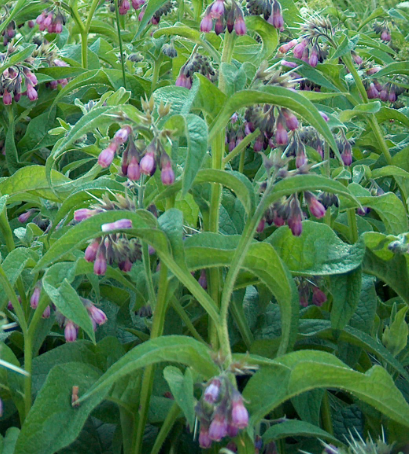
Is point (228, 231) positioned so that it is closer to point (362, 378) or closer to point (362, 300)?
point (362, 300)

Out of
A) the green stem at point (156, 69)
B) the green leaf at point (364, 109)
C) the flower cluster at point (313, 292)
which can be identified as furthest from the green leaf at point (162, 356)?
the green stem at point (156, 69)

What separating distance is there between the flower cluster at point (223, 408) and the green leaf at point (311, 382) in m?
0.08

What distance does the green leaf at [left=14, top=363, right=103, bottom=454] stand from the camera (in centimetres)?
128

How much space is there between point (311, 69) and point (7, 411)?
4.60ft

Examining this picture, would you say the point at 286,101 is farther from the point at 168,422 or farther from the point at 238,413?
the point at 168,422

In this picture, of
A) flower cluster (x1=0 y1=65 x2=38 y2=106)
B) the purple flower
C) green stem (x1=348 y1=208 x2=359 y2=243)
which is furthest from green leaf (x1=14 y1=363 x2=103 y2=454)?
flower cluster (x1=0 y1=65 x2=38 y2=106)

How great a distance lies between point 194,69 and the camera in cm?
193

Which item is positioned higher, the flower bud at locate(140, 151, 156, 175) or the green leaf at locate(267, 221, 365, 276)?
the flower bud at locate(140, 151, 156, 175)

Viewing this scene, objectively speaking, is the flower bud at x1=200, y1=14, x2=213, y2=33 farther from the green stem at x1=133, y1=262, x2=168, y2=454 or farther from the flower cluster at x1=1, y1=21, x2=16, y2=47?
the flower cluster at x1=1, y1=21, x2=16, y2=47

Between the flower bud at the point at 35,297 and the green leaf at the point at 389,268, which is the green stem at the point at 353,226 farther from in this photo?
the flower bud at the point at 35,297

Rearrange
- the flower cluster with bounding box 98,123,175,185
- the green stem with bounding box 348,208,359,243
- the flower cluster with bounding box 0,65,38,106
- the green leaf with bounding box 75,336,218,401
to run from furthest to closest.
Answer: the flower cluster with bounding box 0,65,38,106 < the green stem with bounding box 348,208,359,243 < the flower cluster with bounding box 98,123,175,185 < the green leaf with bounding box 75,336,218,401

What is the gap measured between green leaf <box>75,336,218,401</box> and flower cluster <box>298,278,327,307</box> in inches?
23.3

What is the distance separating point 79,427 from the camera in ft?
4.19

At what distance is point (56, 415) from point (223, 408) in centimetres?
36
